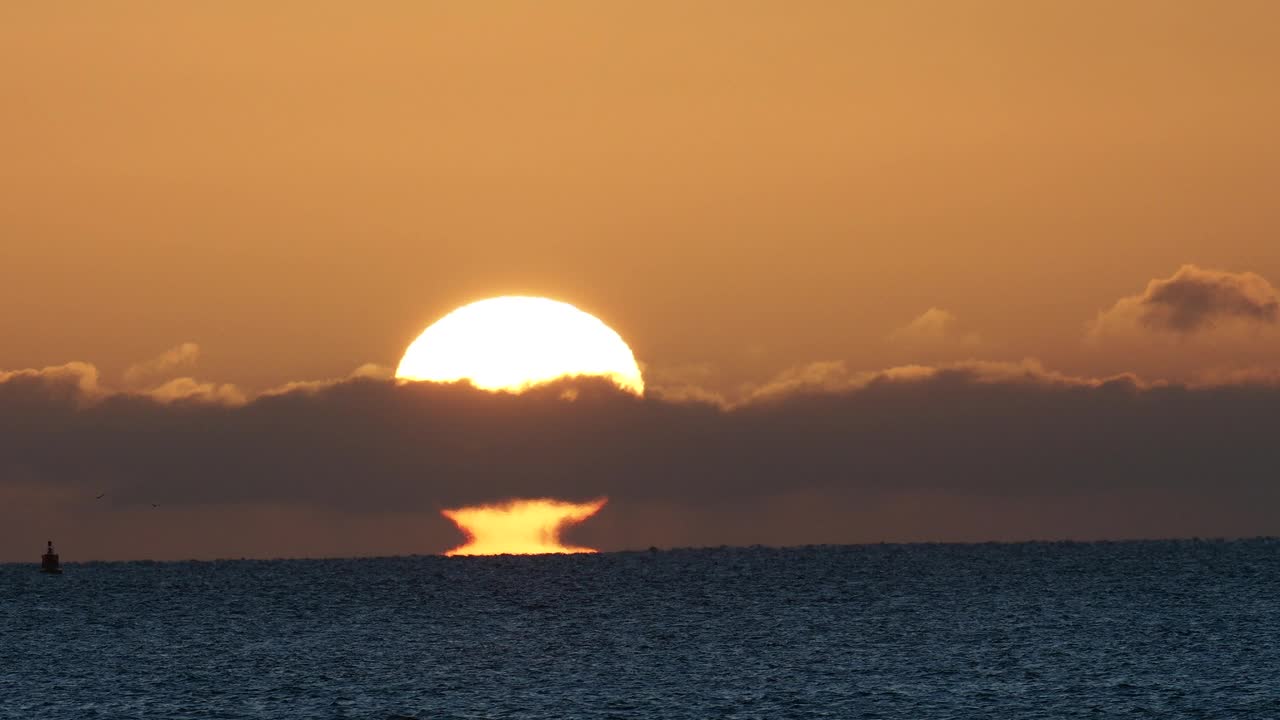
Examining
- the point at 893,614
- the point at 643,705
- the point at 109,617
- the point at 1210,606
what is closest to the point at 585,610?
the point at 893,614

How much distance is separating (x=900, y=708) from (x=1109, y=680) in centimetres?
2076

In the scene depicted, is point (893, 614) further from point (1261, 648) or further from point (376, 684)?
point (376, 684)

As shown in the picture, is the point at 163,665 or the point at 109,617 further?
the point at 109,617

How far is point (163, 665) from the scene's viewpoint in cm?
13150

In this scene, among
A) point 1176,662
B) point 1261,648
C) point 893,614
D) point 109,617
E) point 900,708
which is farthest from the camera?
point 109,617

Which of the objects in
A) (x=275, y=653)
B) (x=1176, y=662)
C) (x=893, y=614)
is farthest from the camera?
(x=893, y=614)

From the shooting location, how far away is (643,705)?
101m

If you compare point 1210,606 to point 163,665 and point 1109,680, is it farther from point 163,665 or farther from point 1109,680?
point 163,665

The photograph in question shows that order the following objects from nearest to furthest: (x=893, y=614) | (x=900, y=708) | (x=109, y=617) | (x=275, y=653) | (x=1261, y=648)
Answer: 1. (x=900, y=708)
2. (x=1261, y=648)
3. (x=275, y=653)
4. (x=893, y=614)
5. (x=109, y=617)

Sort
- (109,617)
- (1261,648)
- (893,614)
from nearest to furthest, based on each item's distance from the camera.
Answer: (1261,648), (893,614), (109,617)

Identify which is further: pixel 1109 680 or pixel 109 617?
pixel 109 617

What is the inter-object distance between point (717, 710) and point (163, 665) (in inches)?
2058

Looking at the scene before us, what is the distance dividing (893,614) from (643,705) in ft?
271

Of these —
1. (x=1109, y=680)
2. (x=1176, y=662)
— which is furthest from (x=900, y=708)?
(x=1176, y=662)
